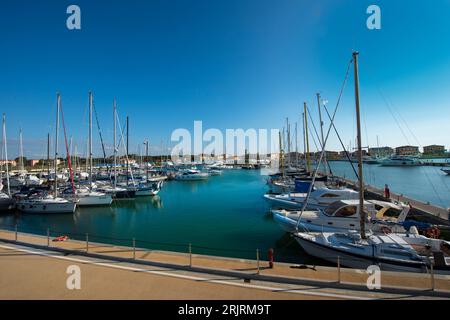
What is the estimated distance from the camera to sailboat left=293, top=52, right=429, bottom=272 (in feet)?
38.3

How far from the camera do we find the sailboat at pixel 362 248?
11.7 meters

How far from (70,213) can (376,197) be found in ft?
133

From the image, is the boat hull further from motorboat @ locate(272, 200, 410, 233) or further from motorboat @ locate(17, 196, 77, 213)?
motorboat @ locate(272, 200, 410, 233)

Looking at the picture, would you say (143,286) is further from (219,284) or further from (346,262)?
(346,262)

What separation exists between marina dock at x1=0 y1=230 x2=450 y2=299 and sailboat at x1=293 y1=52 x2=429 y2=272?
2295 millimetres

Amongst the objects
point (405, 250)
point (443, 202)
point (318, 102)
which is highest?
point (318, 102)

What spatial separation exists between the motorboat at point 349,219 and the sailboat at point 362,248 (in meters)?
2.31

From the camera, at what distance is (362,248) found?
12742 mm

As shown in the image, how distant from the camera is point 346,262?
13.1 meters

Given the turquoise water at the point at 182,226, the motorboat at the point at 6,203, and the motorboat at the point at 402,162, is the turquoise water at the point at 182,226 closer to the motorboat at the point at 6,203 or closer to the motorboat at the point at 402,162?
the motorboat at the point at 6,203

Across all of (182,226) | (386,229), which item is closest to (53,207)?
(182,226)

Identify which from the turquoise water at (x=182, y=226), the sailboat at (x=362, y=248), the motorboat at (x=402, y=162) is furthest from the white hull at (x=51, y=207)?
the motorboat at (x=402, y=162)

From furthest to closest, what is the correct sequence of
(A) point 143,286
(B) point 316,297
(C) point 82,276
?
1. (C) point 82,276
2. (A) point 143,286
3. (B) point 316,297
